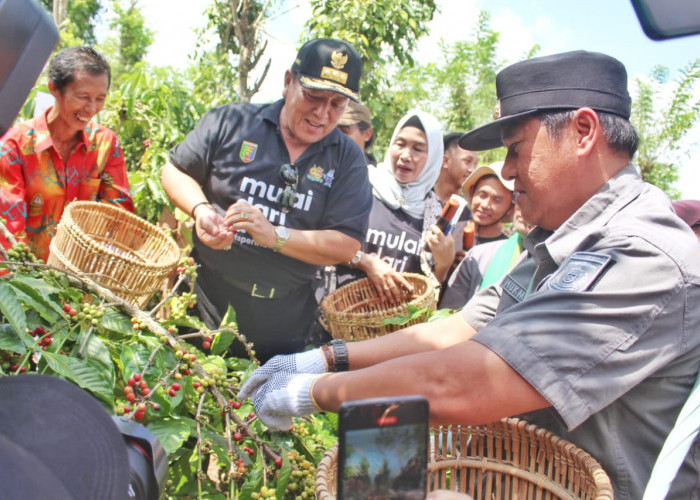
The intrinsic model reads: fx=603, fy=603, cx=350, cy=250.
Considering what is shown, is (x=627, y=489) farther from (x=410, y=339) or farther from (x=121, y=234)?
(x=121, y=234)

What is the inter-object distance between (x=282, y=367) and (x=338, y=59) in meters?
1.42

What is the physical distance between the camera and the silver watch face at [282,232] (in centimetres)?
246

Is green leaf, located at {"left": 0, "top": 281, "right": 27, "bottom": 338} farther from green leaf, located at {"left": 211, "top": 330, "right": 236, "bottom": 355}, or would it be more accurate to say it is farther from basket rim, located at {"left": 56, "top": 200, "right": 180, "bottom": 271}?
green leaf, located at {"left": 211, "top": 330, "right": 236, "bottom": 355}

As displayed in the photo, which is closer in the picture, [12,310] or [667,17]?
[667,17]

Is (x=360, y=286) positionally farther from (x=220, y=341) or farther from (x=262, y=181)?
(x=220, y=341)

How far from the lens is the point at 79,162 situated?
3.10m

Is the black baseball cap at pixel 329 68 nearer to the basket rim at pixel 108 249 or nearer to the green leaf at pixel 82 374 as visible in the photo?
the basket rim at pixel 108 249

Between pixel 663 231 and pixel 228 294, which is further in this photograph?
pixel 228 294

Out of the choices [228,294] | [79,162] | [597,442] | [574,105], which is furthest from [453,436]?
[79,162]

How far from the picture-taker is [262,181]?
2.64 m

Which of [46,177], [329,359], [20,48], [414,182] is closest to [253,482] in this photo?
[329,359]

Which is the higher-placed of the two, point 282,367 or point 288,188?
point 288,188

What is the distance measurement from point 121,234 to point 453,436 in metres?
1.74

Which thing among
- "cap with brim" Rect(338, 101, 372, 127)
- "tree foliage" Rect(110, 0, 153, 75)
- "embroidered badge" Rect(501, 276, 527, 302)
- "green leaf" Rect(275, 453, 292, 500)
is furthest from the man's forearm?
"tree foliage" Rect(110, 0, 153, 75)
